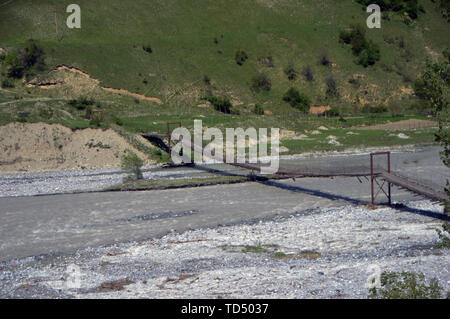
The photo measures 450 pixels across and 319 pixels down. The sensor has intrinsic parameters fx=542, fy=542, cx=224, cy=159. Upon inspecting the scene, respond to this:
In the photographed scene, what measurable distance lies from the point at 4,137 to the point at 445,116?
28027 mm

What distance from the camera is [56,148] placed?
1267 inches

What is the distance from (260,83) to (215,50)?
22.1ft

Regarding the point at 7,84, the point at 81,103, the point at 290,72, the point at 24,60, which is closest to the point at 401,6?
the point at 290,72

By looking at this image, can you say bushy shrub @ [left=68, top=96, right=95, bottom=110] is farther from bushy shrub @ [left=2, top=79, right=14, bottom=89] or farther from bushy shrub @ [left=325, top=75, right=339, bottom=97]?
bushy shrub @ [left=325, top=75, right=339, bottom=97]

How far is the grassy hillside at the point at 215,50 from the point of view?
51594 mm

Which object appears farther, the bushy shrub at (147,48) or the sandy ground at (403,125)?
the bushy shrub at (147,48)

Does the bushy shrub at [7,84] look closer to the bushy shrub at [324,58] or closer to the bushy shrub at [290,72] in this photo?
Result: the bushy shrub at [290,72]

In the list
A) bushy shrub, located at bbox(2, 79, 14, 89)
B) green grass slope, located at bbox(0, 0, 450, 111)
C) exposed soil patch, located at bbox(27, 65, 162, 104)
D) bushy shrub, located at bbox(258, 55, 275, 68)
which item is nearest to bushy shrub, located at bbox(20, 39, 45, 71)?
green grass slope, located at bbox(0, 0, 450, 111)

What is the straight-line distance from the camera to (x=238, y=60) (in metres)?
58.4

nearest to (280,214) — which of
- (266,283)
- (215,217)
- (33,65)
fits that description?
(215,217)

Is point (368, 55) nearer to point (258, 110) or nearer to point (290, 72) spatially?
point (290, 72)

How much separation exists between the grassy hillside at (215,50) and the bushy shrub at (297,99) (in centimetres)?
78

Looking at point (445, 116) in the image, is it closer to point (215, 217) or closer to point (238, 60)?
point (215, 217)

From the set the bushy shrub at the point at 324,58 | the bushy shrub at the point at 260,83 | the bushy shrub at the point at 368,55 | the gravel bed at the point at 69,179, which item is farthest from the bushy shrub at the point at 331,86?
the gravel bed at the point at 69,179
